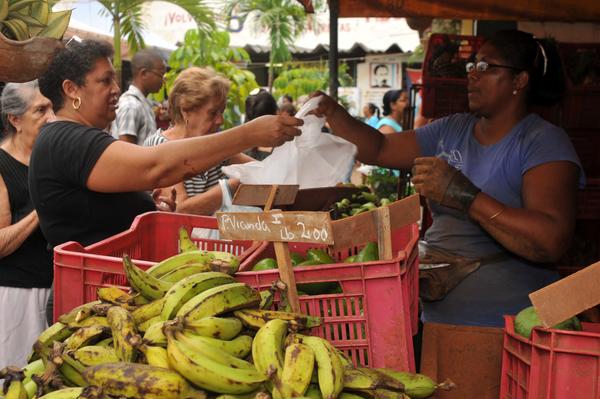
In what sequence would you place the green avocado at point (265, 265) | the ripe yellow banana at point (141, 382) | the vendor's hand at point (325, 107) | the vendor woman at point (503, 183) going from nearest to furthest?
the ripe yellow banana at point (141, 382) < the green avocado at point (265, 265) < the vendor woman at point (503, 183) < the vendor's hand at point (325, 107)

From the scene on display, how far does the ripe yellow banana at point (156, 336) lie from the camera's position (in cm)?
188

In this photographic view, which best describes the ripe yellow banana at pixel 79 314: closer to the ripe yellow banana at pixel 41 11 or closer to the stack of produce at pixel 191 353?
the stack of produce at pixel 191 353

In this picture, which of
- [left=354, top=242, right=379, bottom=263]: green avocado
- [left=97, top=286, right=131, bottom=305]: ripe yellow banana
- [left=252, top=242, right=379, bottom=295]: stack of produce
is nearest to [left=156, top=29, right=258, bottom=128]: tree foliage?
[left=252, top=242, right=379, bottom=295]: stack of produce

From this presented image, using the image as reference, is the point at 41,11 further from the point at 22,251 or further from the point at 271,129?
the point at 22,251

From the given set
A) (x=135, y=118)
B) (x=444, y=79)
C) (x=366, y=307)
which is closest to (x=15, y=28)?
(x=366, y=307)

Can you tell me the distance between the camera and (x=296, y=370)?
1.79 m

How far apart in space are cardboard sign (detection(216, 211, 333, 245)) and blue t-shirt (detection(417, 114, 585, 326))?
53.1 inches

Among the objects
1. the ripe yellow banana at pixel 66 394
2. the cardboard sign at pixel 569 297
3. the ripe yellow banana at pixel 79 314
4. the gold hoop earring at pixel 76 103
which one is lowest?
the ripe yellow banana at pixel 66 394

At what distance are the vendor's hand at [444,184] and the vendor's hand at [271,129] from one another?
561mm

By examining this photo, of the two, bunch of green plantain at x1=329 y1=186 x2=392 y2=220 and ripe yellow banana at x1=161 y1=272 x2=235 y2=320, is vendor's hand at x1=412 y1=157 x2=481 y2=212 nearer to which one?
bunch of green plantain at x1=329 y1=186 x2=392 y2=220

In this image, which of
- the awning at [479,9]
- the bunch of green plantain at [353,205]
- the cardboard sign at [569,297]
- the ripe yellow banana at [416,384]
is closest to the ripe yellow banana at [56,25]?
the ripe yellow banana at [416,384]

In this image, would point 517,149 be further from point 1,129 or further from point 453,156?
point 1,129

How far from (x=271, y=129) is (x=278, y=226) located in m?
0.87

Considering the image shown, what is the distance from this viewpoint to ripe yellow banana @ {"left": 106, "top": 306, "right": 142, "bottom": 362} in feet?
6.12
